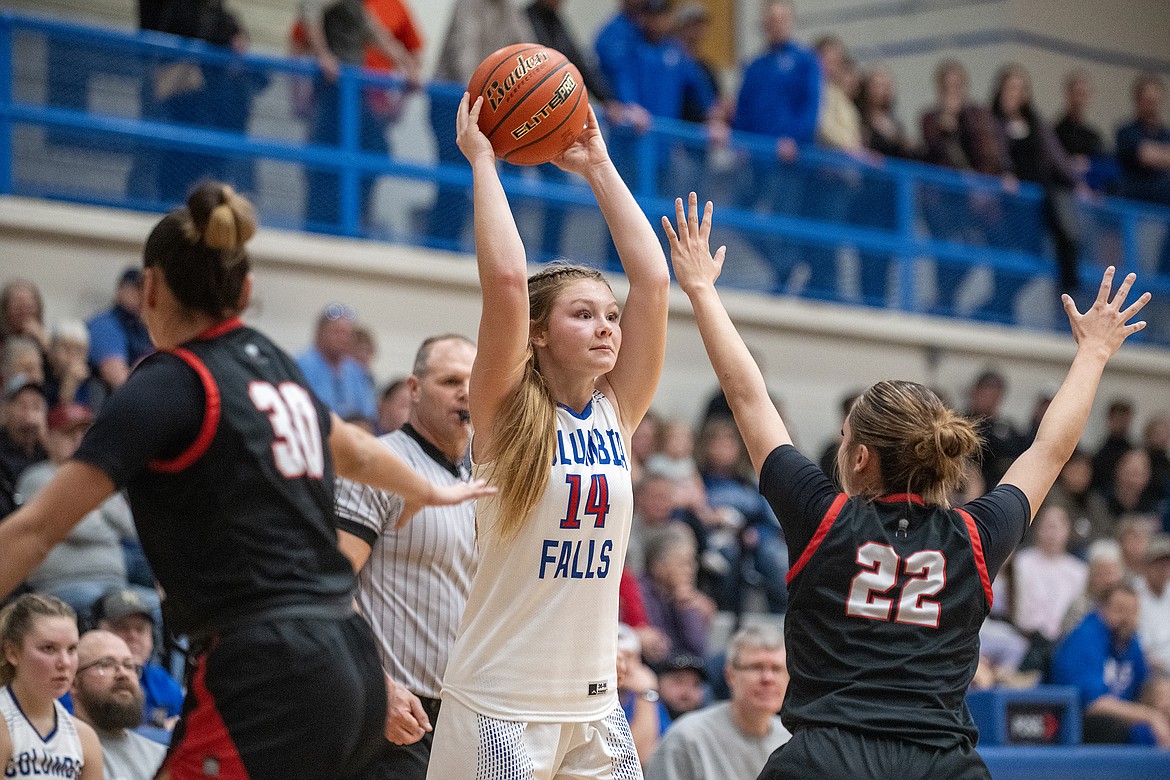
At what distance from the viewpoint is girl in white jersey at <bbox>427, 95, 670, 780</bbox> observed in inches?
149

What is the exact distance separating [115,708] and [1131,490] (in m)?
10.5

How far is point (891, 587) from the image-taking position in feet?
11.7

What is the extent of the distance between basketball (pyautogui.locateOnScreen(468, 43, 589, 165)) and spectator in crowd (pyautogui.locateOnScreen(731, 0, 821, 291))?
30.1ft

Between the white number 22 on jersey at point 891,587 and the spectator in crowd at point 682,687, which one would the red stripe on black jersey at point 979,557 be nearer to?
the white number 22 on jersey at point 891,587

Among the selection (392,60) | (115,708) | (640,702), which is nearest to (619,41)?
(392,60)

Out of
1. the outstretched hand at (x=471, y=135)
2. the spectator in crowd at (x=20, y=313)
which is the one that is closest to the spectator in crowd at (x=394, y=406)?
the spectator in crowd at (x=20, y=313)

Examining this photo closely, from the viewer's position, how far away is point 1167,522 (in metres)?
14.3

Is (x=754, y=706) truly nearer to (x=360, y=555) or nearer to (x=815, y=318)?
(x=360, y=555)

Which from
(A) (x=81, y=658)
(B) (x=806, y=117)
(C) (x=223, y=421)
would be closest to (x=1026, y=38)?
(B) (x=806, y=117)

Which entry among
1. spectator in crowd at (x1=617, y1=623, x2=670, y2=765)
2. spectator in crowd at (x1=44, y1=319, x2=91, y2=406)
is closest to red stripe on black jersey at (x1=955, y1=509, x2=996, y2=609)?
spectator in crowd at (x1=617, y1=623, x2=670, y2=765)

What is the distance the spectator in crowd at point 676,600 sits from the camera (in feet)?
31.2

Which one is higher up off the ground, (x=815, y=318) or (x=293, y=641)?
(x=815, y=318)

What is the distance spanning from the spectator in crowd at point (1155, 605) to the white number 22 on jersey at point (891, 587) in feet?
26.7

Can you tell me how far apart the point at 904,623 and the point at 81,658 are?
402 cm
